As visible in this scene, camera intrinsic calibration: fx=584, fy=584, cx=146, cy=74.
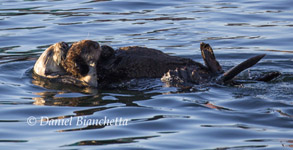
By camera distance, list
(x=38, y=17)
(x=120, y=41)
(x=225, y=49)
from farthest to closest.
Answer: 1. (x=38, y=17)
2. (x=120, y=41)
3. (x=225, y=49)

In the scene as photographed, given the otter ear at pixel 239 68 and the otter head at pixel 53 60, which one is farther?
the otter head at pixel 53 60

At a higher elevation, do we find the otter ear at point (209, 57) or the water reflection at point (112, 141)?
the otter ear at point (209, 57)

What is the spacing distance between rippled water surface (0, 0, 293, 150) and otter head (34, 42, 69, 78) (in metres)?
0.20

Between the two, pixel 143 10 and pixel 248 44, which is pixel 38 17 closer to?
pixel 143 10

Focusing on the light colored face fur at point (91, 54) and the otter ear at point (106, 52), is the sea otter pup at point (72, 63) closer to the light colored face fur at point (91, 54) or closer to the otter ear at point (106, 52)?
the light colored face fur at point (91, 54)

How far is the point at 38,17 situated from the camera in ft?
38.4

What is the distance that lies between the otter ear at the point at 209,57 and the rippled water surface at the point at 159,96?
300mm

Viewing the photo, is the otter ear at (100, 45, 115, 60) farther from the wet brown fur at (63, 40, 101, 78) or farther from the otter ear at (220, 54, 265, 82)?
the otter ear at (220, 54, 265, 82)

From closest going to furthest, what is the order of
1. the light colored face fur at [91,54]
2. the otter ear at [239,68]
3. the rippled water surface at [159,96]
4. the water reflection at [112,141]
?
the water reflection at [112,141]
the rippled water surface at [159,96]
the otter ear at [239,68]
the light colored face fur at [91,54]

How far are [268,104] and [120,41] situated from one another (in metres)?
4.42

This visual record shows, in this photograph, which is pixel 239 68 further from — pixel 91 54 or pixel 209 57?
pixel 91 54

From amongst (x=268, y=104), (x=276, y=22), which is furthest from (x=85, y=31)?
(x=268, y=104)

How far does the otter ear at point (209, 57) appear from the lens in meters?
6.37

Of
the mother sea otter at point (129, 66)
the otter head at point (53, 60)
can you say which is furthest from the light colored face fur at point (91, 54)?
the otter head at point (53, 60)
